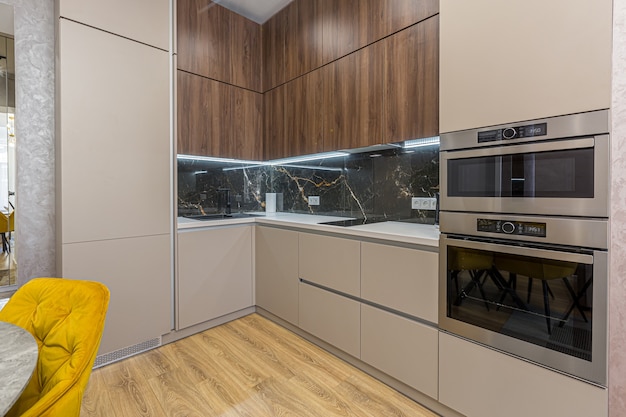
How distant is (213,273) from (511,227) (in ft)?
7.25

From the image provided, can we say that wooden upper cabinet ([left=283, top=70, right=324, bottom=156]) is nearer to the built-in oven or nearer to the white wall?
the built-in oven

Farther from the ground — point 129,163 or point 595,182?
point 129,163

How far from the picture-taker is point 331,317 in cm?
223

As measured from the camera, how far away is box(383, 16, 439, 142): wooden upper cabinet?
183 cm

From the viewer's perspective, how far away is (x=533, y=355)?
1.30 metres

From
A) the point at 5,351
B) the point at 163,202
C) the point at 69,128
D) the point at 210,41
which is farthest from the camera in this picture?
the point at 210,41

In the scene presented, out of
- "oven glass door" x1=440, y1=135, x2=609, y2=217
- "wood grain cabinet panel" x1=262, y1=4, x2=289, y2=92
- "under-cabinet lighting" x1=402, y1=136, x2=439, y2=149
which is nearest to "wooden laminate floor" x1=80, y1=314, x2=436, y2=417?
"oven glass door" x1=440, y1=135, x2=609, y2=217

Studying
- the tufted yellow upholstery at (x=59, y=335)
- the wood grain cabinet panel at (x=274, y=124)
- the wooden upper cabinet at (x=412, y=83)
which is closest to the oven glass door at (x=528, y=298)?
the wooden upper cabinet at (x=412, y=83)

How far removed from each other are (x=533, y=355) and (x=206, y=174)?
113 inches

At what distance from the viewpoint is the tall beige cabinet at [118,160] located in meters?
1.96

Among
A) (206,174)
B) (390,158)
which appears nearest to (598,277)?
(390,158)

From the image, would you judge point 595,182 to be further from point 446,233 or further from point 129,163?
point 129,163

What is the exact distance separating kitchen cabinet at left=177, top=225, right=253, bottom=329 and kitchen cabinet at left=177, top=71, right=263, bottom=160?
74 cm

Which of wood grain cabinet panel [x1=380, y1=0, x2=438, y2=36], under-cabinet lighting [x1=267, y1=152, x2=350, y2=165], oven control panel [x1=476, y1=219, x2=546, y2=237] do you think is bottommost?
oven control panel [x1=476, y1=219, x2=546, y2=237]
